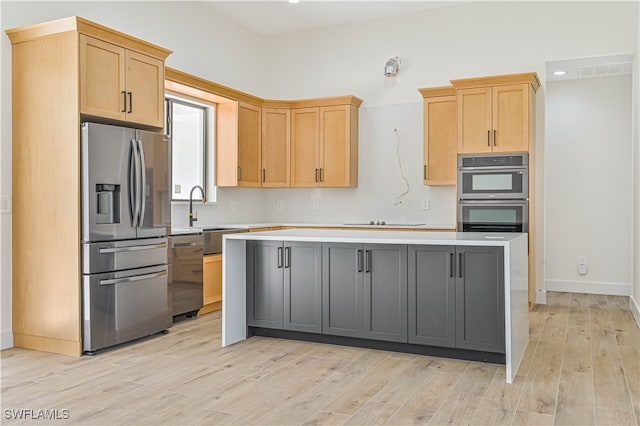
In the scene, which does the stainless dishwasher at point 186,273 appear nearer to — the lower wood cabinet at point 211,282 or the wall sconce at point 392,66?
the lower wood cabinet at point 211,282

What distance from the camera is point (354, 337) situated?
3.84 m

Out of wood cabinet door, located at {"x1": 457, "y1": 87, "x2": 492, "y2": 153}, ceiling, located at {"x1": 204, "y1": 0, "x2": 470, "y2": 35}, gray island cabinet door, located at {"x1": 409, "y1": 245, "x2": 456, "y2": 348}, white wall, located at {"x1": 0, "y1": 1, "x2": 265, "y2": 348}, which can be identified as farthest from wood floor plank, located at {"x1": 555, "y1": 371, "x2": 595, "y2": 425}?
ceiling, located at {"x1": 204, "y1": 0, "x2": 470, "y2": 35}

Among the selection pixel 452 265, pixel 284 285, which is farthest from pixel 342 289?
pixel 452 265

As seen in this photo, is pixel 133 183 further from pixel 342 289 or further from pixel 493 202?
pixel 493 202

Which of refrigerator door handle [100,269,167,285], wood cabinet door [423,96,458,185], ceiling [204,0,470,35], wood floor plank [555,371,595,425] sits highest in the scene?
ceiling [204,0,470,35]

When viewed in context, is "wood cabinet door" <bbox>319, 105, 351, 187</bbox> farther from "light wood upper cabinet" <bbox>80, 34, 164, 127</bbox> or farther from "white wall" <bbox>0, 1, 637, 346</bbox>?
"light wood upper cabinet" <bbox>80, 34, 164, 127</bbox>

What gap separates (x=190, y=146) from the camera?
605cm

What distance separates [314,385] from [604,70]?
5.15 m

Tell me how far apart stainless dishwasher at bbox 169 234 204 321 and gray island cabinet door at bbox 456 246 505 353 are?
2.36 metres

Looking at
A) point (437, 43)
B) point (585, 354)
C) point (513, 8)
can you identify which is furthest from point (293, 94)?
point (585, 354)

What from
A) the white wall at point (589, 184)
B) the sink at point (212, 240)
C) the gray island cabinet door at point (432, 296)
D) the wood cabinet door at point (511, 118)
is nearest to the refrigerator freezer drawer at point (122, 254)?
the sink at point (212, 240)

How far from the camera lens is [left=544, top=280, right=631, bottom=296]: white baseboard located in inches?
253

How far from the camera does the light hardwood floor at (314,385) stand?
2629 mm

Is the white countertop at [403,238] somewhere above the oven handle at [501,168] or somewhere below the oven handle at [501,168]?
below
